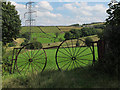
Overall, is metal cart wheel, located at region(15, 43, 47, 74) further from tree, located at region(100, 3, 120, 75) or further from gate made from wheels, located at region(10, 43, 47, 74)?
tree, located at region(100, 3, 120, 75)

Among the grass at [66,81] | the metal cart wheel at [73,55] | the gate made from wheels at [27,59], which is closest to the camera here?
the grass at [66,81]

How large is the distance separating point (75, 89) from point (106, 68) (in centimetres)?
158

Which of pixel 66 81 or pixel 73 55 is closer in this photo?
pixel 66 81

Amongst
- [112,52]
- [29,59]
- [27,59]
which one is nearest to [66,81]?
[112,52]

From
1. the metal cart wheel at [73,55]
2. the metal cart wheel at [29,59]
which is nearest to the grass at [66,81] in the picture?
the metal cart wheel at [29,59]

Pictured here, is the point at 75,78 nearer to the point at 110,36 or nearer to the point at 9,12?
the point at 110,36

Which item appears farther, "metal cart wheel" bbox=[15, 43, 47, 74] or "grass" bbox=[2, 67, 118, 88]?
"metal cart wheel" bbox=[15, 43, 47, 74]

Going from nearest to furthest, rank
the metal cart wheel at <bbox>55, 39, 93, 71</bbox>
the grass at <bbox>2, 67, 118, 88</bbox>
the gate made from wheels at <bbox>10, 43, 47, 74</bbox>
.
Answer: the grass at <bbox>2, 67, 118, 88</bbox> < the metal cart wheel at <bbox>55, 39, 93, 71</bbox> < the gate made from wheels at <bbox>10, 43, 47, 74</bbox>

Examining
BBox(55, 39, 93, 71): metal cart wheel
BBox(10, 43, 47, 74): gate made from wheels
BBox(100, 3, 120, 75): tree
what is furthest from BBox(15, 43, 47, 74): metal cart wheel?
BBox(100, 3, 120, 75): tree

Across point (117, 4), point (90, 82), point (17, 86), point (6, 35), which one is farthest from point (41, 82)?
point (6, 35)

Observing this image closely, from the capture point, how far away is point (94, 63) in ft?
21.0

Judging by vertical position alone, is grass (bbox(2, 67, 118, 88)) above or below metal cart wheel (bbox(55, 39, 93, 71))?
below

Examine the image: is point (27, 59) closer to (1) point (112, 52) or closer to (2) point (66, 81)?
(2) point (66, 81)

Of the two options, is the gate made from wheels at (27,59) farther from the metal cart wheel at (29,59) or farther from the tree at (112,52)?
the tree at (112,52)
